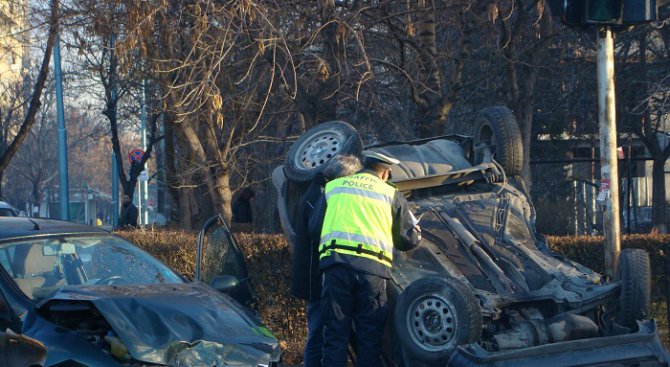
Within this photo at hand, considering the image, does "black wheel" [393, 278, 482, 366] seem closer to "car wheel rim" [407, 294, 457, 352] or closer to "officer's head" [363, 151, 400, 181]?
"car wheel rim" [407, 294, 457, 352]

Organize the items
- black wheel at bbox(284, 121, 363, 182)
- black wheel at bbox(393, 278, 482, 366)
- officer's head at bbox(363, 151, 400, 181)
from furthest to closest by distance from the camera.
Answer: black wheel at bbox(284, 121, 363, 182), officer's head at bbox(363, 151, 400, 181), black wheel at bbox(393, 278, 482, 366)

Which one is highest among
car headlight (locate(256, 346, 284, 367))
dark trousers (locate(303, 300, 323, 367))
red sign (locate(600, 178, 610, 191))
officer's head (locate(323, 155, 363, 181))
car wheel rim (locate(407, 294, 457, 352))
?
officer's head (locate(323, 155, 363, 181))

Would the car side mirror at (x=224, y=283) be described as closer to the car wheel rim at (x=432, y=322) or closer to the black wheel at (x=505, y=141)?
the car wheel rim at (x=432, y=322)

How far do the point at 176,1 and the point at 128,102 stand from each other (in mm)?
15790

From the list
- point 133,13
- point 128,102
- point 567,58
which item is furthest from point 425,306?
point 128,102

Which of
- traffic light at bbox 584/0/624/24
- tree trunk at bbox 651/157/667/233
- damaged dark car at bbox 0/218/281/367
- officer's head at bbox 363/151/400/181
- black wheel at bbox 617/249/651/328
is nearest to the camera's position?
damaged dark car at bbox 0/218/281/367

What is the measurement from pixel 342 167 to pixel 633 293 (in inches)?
87.0

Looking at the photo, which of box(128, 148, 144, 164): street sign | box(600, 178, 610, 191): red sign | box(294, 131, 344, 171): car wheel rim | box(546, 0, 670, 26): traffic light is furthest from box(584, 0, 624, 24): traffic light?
box(128, 148, 144, 164): street sign

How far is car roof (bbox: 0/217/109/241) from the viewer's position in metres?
5.66

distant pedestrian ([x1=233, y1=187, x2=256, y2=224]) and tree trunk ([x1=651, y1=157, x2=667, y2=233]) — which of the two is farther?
tree trunk ([x1=651, y1=157, x2=667, y2=233])

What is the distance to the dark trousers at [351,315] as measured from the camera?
20.3ft

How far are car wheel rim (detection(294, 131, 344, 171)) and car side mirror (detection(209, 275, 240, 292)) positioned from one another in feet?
4.30

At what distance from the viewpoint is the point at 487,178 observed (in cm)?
743

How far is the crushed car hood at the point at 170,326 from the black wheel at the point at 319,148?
1859mm
